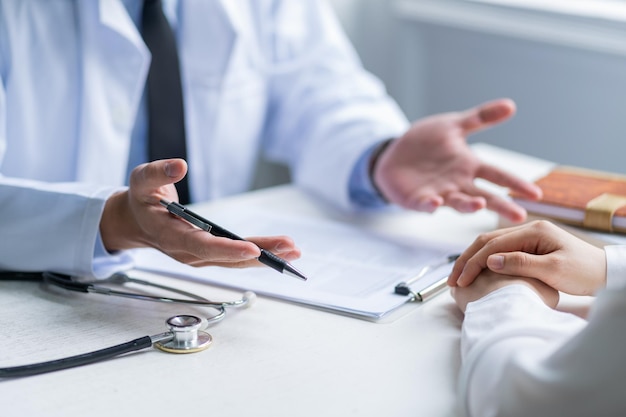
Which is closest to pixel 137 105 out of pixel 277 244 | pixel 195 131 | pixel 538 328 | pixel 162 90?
pixel 162 90

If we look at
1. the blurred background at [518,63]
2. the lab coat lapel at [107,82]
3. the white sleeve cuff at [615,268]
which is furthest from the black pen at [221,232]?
the blurred background at [518,63]

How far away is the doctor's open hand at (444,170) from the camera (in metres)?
1.12

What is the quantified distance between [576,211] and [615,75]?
0.82 meters

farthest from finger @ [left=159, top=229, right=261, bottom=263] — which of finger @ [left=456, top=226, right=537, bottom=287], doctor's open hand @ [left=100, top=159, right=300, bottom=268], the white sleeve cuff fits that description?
the white sleeve cuff

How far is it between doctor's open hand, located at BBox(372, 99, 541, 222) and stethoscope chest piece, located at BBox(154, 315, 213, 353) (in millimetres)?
471

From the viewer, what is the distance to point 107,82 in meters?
1.24

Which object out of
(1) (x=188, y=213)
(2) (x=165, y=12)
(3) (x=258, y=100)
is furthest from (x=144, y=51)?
(1) (x=188, y=213)

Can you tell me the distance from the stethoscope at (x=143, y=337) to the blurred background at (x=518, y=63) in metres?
1.11

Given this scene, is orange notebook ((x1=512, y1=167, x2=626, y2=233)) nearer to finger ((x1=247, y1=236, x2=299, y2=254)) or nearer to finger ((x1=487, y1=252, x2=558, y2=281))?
finger ((x1=487, y1=252, x2=558, y2=281))

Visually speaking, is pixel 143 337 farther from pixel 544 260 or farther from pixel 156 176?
pixel 544 260

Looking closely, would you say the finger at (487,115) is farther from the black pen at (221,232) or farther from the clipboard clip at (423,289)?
the black pen at (221,232)

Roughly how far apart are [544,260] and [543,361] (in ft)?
0.74

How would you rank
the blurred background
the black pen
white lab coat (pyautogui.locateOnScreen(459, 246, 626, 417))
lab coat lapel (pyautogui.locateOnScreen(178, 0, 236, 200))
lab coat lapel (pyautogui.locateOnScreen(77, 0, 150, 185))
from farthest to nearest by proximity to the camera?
1. the blurred background
2. lab coat lapel (pyautogui.locateOnScreen(178, 0, 236, 200))
3. lab coat lapel (pyautogui.locateOnScreen(77, 0, 150, 185))
4. the black pen
5. white lab coat (pyautogui.locateOnScreen(459, 246, 626, 417))

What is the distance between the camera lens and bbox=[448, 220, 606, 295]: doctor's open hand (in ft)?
2.60
